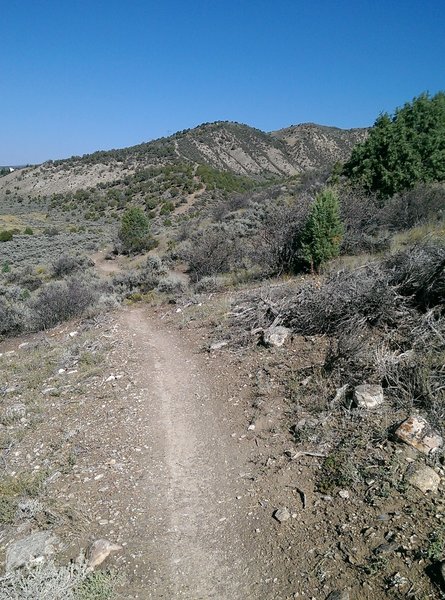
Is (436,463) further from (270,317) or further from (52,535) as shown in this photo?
(270,317)

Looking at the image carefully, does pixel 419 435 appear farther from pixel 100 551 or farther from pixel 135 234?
pixel 135 234

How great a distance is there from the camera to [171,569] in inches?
145

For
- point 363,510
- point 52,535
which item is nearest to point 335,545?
point 363,510

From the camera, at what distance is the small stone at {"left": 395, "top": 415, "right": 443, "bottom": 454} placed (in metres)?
4.19

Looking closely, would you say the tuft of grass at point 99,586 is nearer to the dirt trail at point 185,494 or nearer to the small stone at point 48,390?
the dirt trail at point 185,494

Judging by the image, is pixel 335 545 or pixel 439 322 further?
pixel 439 322

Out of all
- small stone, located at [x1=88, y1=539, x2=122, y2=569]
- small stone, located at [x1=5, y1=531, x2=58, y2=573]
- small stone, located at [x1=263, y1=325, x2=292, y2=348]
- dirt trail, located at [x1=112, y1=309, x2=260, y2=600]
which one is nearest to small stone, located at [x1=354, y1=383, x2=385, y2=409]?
dirt trail, located at [x1=112, y1=309, x2=260, y2=600]

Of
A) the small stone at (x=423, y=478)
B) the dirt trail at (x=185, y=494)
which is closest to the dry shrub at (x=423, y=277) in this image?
the small stone at (x=423, y=478)

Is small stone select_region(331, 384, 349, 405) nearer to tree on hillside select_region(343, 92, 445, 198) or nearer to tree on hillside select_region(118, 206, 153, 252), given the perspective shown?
tree on hillside select_region(343, 92, 445, 198)

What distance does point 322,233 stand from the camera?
13.1 m

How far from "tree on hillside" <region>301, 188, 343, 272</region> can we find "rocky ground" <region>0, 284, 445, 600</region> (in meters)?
6.18

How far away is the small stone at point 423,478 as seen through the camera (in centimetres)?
380

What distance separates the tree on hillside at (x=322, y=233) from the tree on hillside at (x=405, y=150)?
27.0 feet

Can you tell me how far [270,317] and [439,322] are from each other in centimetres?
341
